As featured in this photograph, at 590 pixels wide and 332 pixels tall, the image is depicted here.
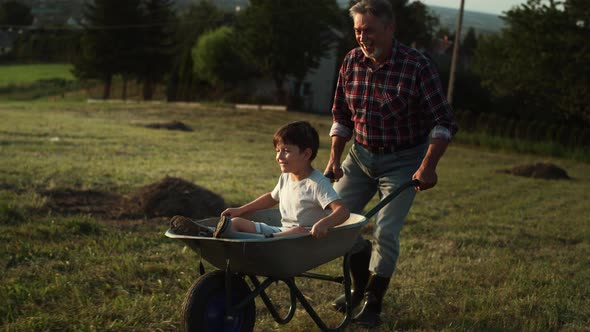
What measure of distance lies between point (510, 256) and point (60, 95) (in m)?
58.4

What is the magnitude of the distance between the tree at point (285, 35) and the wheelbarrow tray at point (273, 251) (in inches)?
1467

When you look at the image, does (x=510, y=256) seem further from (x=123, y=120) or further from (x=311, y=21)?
(x=311, y=21)

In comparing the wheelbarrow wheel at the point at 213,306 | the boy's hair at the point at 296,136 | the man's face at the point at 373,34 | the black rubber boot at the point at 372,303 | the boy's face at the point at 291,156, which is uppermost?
the man's face at the point at 373,34

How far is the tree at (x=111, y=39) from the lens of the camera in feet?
178

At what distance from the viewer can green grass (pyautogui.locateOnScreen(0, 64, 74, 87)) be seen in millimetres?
64812

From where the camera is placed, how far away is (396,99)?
13.1ft

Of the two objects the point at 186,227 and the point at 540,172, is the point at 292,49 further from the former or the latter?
the point at 186,227

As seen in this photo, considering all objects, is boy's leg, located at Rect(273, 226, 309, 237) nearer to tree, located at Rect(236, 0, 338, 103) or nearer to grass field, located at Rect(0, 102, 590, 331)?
grass field, located at Rect(0, 102, 590, 331)

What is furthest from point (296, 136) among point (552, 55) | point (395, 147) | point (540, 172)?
point (552, 55)

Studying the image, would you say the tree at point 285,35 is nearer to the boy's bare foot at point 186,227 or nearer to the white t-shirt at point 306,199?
the white t-shirt at point 306,199

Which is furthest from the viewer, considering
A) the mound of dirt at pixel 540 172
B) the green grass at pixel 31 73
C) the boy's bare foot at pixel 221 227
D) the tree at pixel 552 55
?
the green grass at pixel 31 73

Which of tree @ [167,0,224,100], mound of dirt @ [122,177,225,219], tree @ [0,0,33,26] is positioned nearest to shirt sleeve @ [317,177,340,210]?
mound of dirt @ [122,177,225,219]

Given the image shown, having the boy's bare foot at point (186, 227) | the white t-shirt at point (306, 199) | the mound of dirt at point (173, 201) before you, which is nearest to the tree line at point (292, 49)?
the mound of dirt at point (173, 201)

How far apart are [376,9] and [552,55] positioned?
78.5 feet
